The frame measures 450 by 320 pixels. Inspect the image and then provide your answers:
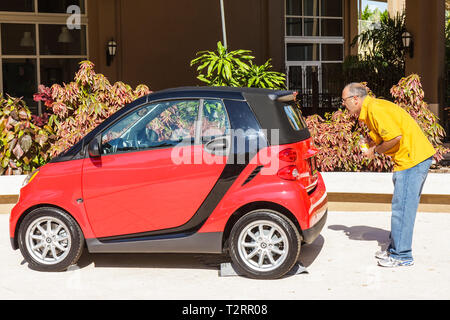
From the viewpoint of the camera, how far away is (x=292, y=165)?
6238mm

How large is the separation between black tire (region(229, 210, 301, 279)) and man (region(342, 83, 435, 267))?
3.73 ft

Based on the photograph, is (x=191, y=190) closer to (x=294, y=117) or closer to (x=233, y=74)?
(x=294, y=117)

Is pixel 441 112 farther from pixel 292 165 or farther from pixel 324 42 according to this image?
pixel 292 165

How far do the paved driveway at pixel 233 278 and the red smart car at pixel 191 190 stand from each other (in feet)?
0.81

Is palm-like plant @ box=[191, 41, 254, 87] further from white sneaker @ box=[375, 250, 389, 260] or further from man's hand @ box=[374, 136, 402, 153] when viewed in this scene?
man's hand @ box=[374, 136, 402, 153]

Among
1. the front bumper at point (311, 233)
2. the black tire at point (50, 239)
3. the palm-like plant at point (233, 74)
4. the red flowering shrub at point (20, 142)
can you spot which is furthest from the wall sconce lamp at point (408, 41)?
the black tire at point (50, 239)

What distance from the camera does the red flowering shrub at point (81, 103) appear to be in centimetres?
1257

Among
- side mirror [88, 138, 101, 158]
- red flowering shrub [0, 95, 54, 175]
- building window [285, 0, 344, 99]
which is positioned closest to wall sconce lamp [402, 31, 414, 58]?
building window [285, 0, 344, 99]

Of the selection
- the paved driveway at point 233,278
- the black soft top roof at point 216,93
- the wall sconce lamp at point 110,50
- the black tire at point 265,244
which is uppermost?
the wall sconce lamp at point 110,50

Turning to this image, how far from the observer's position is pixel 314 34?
2536 cm

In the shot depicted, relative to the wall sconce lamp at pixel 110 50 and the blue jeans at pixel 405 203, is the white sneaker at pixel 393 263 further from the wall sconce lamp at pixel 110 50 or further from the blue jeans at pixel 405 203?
the wall sconce lamp at pixel 110 50

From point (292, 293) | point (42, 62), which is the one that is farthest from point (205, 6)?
point (292, 293)

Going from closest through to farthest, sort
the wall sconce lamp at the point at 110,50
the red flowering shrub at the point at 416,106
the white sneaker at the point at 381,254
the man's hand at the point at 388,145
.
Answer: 1. the man's hand at the point at 388,145
2. the white sneaker at the point at 381,254
3. the red flowering shrub at the point at 416,106
4. the wall sconce lamp at the point at 110,50
